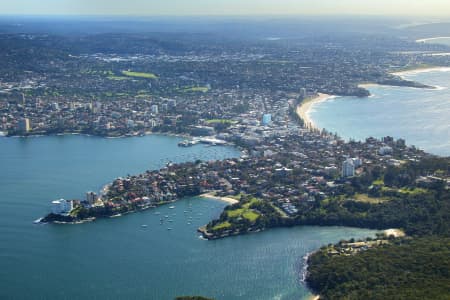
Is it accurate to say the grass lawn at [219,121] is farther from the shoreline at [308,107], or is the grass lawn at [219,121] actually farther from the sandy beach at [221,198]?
the sandy beach at [221,198]

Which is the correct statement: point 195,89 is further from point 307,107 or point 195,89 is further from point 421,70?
point 421,70

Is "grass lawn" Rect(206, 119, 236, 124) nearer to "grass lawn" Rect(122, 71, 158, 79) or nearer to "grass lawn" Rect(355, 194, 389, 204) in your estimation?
"grass lawn" Rect(355, 194, 389, 204)

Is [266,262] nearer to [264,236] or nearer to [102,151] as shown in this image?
[264,236]

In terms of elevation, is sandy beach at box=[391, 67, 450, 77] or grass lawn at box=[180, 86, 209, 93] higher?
sandy beach at box=[391, 67, 450, 77]

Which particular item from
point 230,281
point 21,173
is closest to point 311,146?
point 21,173

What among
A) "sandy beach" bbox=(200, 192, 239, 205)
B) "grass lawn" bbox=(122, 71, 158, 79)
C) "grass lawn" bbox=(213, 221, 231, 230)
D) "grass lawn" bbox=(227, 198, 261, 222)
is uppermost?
"grass lawn" bbox=(122, 71, 158, 79)

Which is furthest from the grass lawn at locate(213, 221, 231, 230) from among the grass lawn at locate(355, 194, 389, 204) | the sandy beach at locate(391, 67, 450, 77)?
the sandy beach at locate(391, 67, 450, 77)

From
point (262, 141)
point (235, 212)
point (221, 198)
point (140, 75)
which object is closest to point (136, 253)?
point (235, 212)
